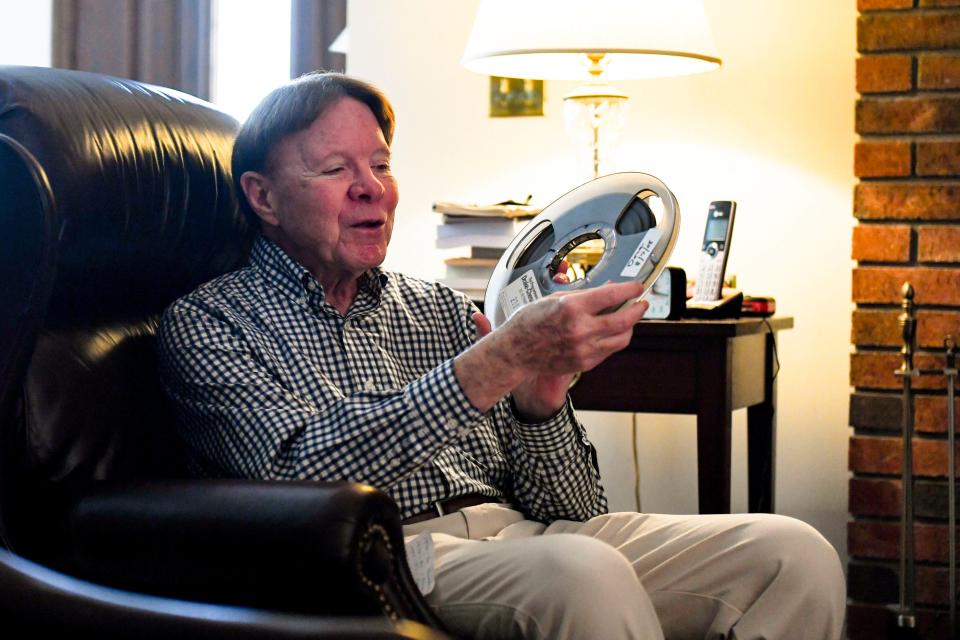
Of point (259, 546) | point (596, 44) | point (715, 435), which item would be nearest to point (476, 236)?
point (596, 44)

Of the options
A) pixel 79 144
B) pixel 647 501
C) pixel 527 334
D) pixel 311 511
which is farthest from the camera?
pixel 647 501

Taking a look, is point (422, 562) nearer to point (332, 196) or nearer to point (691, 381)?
point (332, 196)

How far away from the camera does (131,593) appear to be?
105 centimetres

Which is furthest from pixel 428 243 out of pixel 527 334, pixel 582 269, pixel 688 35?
pixel 527 334

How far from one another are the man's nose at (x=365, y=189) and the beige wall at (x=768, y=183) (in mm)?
965

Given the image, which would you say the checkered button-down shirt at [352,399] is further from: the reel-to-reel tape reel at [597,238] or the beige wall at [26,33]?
the beige wall at [26,33]

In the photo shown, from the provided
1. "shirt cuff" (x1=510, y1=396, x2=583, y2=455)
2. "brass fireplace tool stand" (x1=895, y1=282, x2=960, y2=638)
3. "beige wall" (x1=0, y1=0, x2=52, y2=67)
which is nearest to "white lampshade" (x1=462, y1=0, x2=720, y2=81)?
"brass fireplace tool stand" (x1=895, y1=282, x2=960, y2=638)

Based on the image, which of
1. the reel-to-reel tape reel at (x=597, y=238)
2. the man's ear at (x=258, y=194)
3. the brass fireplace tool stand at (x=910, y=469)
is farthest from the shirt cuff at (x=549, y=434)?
the brass fireplace tool stand at (x=910, y=469)

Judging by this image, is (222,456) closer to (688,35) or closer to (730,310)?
(730,310)

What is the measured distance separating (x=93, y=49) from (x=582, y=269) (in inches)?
56.3

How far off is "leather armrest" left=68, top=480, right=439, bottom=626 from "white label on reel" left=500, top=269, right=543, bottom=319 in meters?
0.32

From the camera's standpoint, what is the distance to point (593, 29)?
1962mm

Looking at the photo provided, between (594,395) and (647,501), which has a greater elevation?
(594,395)

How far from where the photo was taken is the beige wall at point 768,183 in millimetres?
2307
